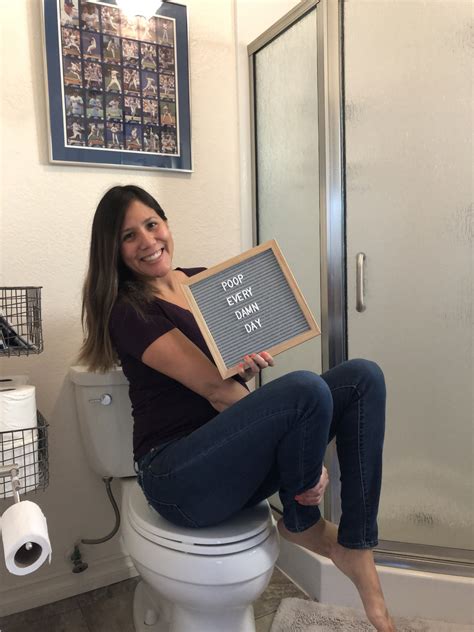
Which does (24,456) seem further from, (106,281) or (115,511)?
(115,511)

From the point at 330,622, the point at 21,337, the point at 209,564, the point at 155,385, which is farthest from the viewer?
the point at 330,622

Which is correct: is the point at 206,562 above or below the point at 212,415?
below

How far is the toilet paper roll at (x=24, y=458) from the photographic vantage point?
1.05 meters

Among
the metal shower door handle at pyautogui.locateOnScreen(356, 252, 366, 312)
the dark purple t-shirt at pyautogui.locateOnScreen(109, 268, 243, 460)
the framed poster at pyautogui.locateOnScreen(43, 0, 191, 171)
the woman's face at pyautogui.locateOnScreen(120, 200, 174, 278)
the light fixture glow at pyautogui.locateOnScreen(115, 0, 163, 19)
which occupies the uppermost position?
the light fixture glow at pyautogui.locateOnScreen(115, 0, 163, 19)

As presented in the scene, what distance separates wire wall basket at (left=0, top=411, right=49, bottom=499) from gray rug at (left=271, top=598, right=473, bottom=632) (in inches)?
30.5

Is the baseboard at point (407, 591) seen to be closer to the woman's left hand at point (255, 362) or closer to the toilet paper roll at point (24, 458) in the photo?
the woman's left hand at point (255, 362)

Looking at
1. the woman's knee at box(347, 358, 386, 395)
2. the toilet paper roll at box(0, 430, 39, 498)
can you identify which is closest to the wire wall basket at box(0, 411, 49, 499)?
the toilet paper roll at box(0, 430, 39, 498)

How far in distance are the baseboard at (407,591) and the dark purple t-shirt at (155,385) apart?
0.66 meters

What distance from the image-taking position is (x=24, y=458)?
1.07 metres

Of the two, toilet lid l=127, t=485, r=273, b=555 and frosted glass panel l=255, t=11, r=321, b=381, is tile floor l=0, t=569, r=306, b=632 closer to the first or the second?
toilet lid l=127, t=485, r=273, b=555

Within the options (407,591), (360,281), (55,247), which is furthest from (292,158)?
(407,591)

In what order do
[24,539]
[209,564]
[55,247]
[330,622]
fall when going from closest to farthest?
1. [24,539]
2. [209,564]
3. [330,622]
4. [55,247]

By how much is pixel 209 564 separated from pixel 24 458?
1.40 feet

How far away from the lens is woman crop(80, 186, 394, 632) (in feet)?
3.33
